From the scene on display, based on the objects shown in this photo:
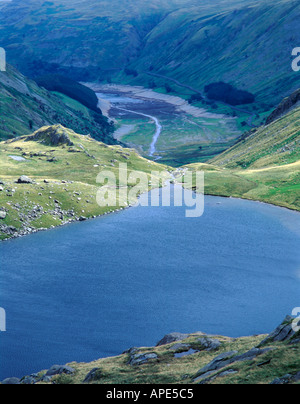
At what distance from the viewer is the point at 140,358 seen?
6009cm

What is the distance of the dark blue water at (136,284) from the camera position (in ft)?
247

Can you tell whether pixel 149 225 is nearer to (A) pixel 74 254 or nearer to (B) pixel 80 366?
(A) pixel 74 254

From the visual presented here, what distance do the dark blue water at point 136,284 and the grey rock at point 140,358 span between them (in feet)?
36.7

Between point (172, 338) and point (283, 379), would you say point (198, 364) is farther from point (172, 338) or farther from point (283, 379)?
point (283, 379)

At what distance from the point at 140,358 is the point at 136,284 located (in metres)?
35.8

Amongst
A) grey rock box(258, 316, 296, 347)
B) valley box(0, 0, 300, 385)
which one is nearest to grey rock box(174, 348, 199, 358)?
valley box(0, 0, 300, 385)

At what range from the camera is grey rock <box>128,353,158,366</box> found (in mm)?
59094

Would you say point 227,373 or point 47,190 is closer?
point 227,373

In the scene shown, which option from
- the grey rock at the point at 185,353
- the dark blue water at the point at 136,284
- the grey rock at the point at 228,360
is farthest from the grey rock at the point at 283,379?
the dark blue water at the point at 136,284

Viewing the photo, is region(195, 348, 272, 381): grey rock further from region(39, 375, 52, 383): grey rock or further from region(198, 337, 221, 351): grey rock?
region(39, 375, 52, 383): grey rock

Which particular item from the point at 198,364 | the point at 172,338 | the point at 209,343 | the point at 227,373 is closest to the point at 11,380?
the point at 172,338

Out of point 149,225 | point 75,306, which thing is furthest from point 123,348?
point 149,225
